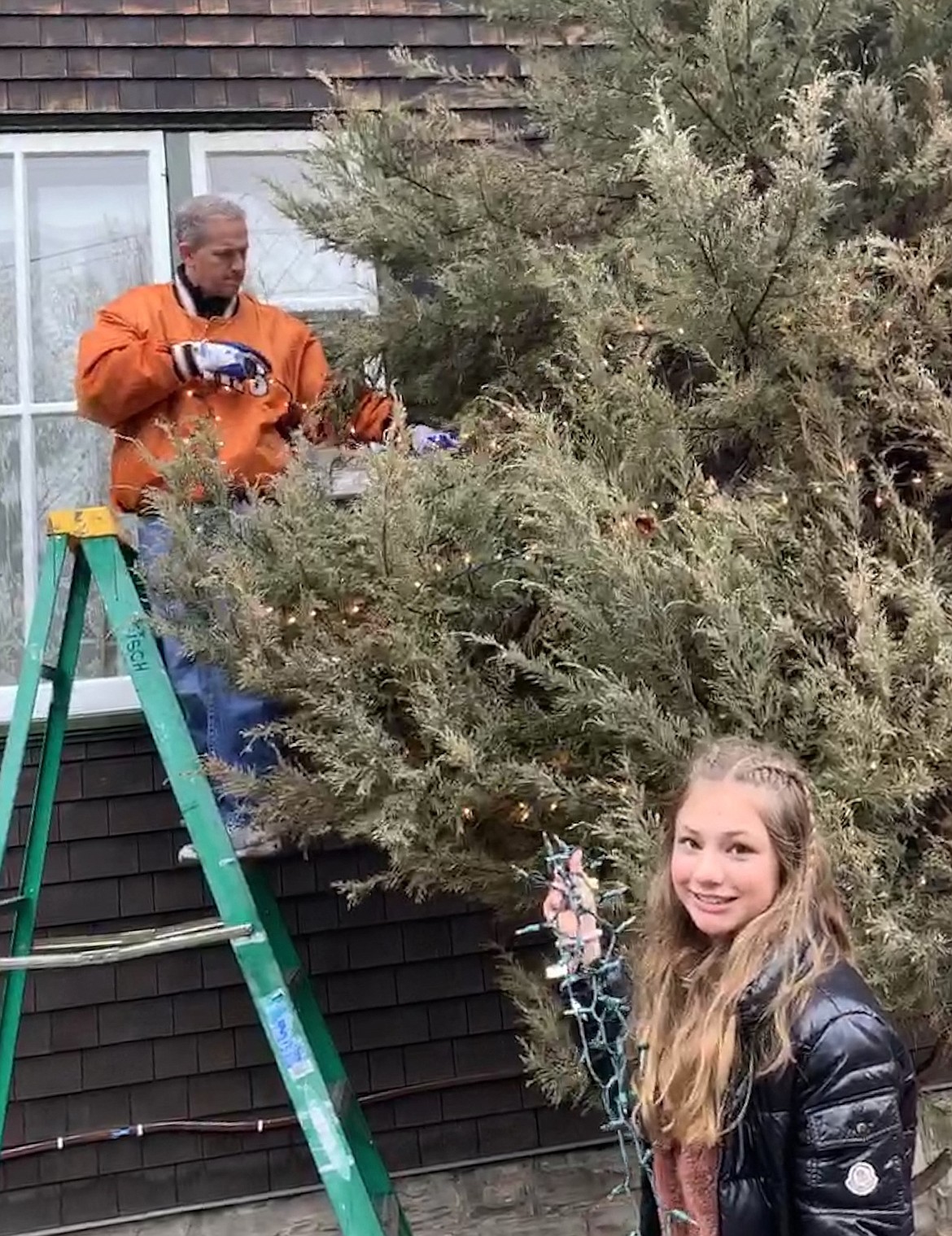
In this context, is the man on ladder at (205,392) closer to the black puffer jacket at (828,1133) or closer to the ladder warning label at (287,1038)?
the ladder warning label at (287,1038)

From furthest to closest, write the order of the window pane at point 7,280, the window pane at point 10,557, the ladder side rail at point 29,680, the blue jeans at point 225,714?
the window pane at point 7,280
the window pane at point 10,557
the ladder side rail at point 29,680
the blue jeans at point 225,714

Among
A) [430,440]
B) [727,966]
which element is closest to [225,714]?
[430,440]

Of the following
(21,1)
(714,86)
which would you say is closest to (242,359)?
(714,86)

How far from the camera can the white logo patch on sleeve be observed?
144 cm

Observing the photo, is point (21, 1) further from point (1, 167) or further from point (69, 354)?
point (69, 354)

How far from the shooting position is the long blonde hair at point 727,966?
154 centimetres

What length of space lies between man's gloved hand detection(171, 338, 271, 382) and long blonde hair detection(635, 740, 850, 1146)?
1719mm

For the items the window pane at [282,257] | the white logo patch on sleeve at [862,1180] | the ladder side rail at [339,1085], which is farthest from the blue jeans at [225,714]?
the window pane at [282,257]

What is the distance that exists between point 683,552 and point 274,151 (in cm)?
276

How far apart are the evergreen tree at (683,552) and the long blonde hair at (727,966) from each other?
0.38 metres

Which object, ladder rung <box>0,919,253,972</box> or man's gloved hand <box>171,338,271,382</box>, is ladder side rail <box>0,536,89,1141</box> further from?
man's gloved hand <box>171,338,271,382</box>

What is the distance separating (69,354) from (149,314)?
1344mm

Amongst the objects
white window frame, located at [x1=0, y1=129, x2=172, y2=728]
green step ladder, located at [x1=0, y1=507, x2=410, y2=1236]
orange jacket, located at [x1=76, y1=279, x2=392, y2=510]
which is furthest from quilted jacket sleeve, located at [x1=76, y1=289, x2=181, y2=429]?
white window frame, located at [x1=0, y1=129, x2=172, y2=728]

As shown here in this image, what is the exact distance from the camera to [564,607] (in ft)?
7.41
